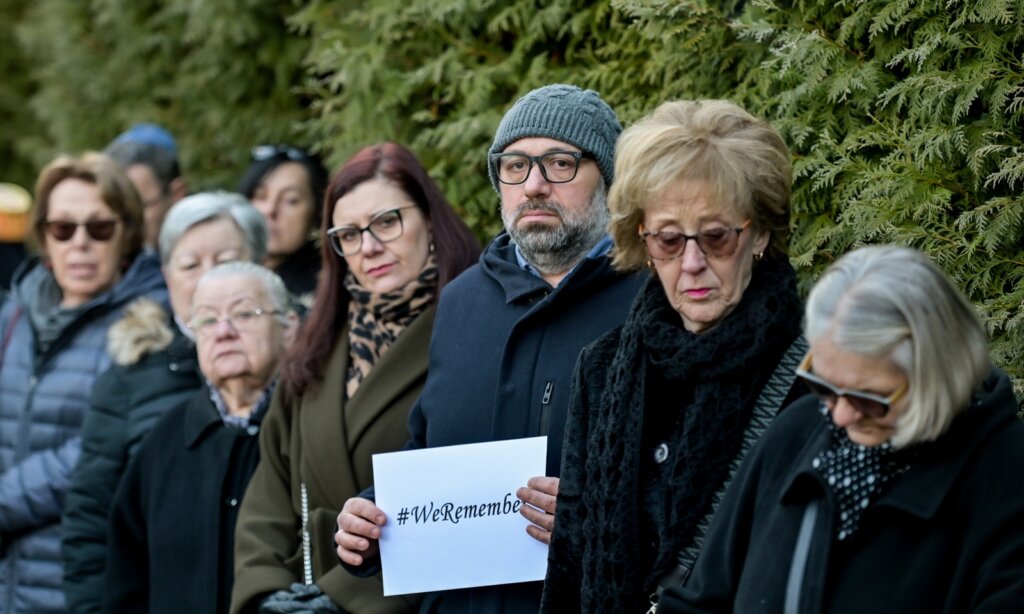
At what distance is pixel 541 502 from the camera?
376 cm

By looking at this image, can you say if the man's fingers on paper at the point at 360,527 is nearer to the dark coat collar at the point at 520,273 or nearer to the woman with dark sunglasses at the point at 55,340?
the dark coat collar at the point at 520,273

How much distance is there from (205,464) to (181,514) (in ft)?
0.61

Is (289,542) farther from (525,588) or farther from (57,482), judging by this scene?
(57,482)

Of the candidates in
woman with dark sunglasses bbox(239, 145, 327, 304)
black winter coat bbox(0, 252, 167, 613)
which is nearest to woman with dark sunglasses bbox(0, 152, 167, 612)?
black winter coat bbox(0, 252, 167, 613)

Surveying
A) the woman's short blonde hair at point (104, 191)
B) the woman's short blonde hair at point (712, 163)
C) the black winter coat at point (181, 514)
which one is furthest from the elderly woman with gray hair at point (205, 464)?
the woman's short blonde hair at point (712, 163)

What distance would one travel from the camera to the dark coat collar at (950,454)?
2613 mm

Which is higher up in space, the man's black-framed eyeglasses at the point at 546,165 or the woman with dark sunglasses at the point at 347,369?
the man's black-framed eyeglasses at the point at 546,165

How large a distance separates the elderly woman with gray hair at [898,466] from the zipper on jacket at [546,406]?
1.20 metres

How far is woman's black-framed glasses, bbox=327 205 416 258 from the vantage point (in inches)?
186

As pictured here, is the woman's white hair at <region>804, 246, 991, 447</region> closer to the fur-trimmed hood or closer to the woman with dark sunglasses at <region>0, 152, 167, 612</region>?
the fur-trimmed hood

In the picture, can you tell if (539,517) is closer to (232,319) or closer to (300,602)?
(300,602)

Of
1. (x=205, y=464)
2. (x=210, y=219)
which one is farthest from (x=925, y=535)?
(x=210, y=219)

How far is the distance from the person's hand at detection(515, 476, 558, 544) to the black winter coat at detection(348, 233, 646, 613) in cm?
11

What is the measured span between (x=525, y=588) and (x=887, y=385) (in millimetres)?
1609
